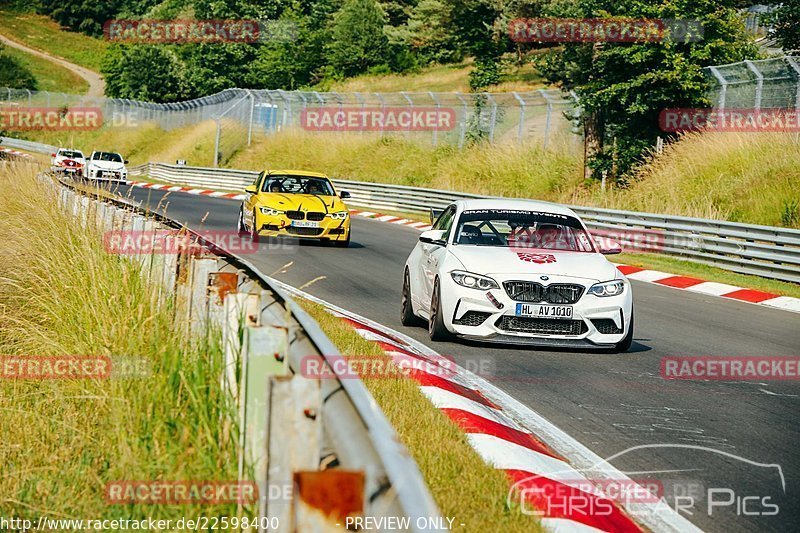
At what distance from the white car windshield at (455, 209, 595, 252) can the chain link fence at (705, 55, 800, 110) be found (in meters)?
15.4

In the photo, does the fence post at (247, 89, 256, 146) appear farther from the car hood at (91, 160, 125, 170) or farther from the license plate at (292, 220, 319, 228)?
the license plate at (292, 220, 319, 228)

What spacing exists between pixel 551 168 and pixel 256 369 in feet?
105

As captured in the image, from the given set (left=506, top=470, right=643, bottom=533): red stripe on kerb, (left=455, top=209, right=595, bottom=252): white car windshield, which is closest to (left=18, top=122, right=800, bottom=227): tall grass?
(left=455, top=209, right=595, bottom=252): white car windshield

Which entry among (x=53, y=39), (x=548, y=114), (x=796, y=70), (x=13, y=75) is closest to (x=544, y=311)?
(x=796, y=70)

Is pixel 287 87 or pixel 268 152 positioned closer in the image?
pixel 268 152

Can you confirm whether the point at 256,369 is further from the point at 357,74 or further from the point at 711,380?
the point at 357,74

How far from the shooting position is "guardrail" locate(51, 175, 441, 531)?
2.81m

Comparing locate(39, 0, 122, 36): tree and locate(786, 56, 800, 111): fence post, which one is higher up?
locate(39, 0, 122, 36): tree

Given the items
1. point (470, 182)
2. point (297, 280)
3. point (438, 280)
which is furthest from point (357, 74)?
point (438, 280)

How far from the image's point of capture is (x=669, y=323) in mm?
14336

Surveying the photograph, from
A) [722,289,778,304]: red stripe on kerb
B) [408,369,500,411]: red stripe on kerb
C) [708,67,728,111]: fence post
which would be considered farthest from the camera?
[708,67,728,111]: fence post

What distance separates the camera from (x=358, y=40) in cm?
8875

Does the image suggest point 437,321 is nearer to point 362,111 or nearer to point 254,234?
point 254,234

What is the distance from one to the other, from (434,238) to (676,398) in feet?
11.9
